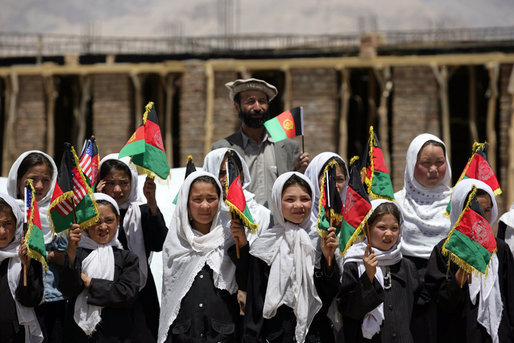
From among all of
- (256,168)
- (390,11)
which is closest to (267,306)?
(256,168)

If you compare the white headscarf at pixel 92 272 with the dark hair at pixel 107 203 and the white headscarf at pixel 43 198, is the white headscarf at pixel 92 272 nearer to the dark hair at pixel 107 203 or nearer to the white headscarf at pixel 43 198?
the dark hair at pixel 107 203

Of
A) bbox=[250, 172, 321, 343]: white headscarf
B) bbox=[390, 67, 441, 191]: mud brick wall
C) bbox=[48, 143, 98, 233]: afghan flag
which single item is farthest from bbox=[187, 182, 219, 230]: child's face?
bbox=[390, 67, 441, 191]: mud brick wall

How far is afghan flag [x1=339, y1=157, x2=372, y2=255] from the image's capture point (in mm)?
4344

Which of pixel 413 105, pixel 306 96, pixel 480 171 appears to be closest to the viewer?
pixel 480 171

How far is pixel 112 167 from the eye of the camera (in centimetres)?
504

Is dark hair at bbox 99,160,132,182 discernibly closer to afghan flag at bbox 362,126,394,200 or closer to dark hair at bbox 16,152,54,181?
dark hair at bbox 16,152,54,181

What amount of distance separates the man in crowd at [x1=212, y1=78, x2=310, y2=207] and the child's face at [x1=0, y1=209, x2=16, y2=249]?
180 cm

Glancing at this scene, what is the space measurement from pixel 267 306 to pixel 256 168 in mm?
1672

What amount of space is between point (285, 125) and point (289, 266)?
1582mm

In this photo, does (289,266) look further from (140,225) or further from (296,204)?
(140,225)

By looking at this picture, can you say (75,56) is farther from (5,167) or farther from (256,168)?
(256,168)

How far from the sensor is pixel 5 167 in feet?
37.3

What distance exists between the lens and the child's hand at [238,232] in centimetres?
436

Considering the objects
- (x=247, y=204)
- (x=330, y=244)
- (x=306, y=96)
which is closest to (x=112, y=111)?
(x=306, y=96)
